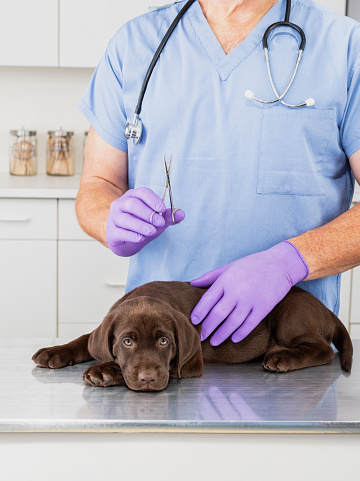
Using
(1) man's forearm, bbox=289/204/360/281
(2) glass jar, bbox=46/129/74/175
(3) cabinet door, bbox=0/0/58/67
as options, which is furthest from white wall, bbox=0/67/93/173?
(1) man's forearm, bbox=289/204/360/281

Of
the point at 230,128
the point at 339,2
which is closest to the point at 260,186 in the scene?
the point at 230,128

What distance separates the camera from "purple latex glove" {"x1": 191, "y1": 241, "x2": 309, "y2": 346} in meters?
1.04

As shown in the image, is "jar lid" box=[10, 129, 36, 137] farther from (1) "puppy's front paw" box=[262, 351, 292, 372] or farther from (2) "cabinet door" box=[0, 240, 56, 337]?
(1) "puppy's front paw" box=[262, 351, 292, 372]

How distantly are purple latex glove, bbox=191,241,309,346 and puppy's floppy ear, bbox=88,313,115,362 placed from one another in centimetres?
15

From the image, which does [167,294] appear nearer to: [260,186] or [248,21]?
[260,186]

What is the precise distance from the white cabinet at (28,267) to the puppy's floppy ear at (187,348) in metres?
1.67

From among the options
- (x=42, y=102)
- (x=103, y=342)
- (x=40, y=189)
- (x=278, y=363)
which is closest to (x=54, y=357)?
(x=103, y=342)

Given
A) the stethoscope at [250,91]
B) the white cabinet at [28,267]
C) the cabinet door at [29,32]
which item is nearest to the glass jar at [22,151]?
the cabinet door at [29,32]

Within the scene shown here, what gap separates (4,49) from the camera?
2.75 meters

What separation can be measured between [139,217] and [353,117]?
437 mm

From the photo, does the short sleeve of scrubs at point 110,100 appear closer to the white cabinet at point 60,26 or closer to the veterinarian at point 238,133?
the veterinarian at point 238,133

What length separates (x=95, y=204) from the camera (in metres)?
1.28

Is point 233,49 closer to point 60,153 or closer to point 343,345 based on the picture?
point 343,345

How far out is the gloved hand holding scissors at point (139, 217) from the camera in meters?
1.05
